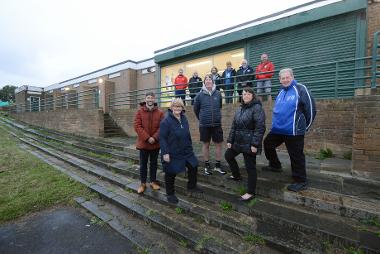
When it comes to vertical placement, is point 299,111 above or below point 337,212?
above

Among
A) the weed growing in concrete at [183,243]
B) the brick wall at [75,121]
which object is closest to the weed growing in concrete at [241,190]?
the weed growing in concrete at [183,243]

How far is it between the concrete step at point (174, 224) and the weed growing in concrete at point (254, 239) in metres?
0.03

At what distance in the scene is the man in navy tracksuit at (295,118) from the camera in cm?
317

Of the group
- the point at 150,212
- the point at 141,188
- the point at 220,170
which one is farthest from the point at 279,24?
the point at 150,212

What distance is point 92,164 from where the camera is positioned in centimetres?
659

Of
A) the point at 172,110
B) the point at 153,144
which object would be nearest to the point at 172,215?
the point at 153,144

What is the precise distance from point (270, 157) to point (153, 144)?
6.58 ft

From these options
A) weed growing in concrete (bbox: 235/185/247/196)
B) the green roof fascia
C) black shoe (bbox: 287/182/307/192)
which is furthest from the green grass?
the green roof fascia

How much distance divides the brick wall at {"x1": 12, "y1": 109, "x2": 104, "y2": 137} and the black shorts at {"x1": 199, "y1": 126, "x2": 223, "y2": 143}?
7.01 metres

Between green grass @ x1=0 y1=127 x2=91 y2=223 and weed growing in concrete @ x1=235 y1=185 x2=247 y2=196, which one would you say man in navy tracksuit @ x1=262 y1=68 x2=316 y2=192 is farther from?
green grass @ x1=0 y1=127 x2=91 y2=223

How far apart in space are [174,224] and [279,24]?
748cm

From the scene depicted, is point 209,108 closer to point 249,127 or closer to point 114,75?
point 249,127

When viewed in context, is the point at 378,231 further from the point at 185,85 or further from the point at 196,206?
the point at 185,85

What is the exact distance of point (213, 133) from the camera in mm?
4148
